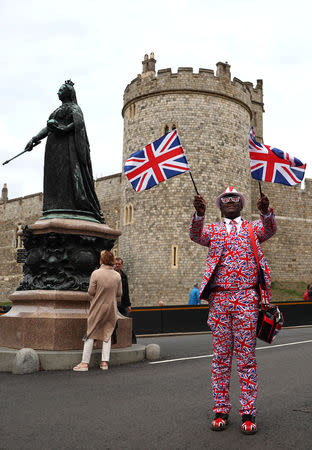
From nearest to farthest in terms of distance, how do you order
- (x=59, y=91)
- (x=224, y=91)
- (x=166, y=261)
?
1. (x=59, y=91)
2. (x=166, y=261)
3. (x=224, y=91)

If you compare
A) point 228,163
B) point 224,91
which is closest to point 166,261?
point 228,163

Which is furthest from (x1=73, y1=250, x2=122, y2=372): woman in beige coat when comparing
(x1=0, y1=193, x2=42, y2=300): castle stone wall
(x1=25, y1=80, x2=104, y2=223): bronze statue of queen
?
(x1=0, y1=193, x2=42, y2=300): castle stone wall

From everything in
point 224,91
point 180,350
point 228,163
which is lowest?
point 180,350

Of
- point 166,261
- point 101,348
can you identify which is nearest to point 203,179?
point 166,261

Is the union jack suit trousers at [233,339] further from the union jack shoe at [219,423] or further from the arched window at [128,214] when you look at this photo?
the arched window at [128,214]

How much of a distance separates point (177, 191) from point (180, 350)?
16439 mm

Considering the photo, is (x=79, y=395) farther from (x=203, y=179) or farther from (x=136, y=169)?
(x=203, y=179)

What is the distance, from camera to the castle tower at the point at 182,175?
24.2 meters

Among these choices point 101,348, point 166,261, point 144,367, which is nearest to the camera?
point 144,367

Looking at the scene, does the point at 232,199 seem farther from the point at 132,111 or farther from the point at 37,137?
the point at 132,111

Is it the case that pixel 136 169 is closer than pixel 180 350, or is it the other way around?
pixel 136 169

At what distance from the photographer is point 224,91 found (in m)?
25.8

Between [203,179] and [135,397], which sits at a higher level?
[203,179]

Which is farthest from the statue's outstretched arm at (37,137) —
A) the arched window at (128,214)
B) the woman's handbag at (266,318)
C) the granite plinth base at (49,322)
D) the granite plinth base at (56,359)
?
the arched window at (128,214)
